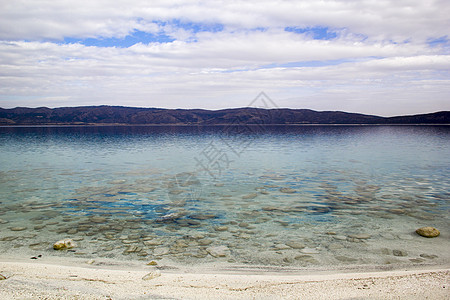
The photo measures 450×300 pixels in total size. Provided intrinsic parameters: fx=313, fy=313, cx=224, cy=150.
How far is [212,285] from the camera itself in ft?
24.4

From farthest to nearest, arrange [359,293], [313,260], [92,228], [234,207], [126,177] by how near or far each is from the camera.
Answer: [126,177], [234,207], [92,228], [313,260], [359,293]

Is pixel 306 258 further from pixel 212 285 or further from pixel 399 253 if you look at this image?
pixel 212 285

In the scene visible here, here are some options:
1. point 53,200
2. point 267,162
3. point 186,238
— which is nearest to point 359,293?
point 186,238

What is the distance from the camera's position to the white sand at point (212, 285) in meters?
6.65

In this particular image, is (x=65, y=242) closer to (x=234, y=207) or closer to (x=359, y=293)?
(x=234, y=207)

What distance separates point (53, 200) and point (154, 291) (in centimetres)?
1329

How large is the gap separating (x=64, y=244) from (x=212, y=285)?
239 inches

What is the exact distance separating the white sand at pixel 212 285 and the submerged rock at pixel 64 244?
1883 millimetres

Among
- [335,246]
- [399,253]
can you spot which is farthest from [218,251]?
[399,253]

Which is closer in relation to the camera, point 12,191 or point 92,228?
point 92,228

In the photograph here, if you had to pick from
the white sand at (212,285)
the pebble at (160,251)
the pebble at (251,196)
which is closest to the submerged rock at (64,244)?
the white sand at (212,285)

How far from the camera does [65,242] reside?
10.8 metres

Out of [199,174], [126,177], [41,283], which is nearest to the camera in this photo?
[41,283]

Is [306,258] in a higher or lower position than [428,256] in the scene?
lower
